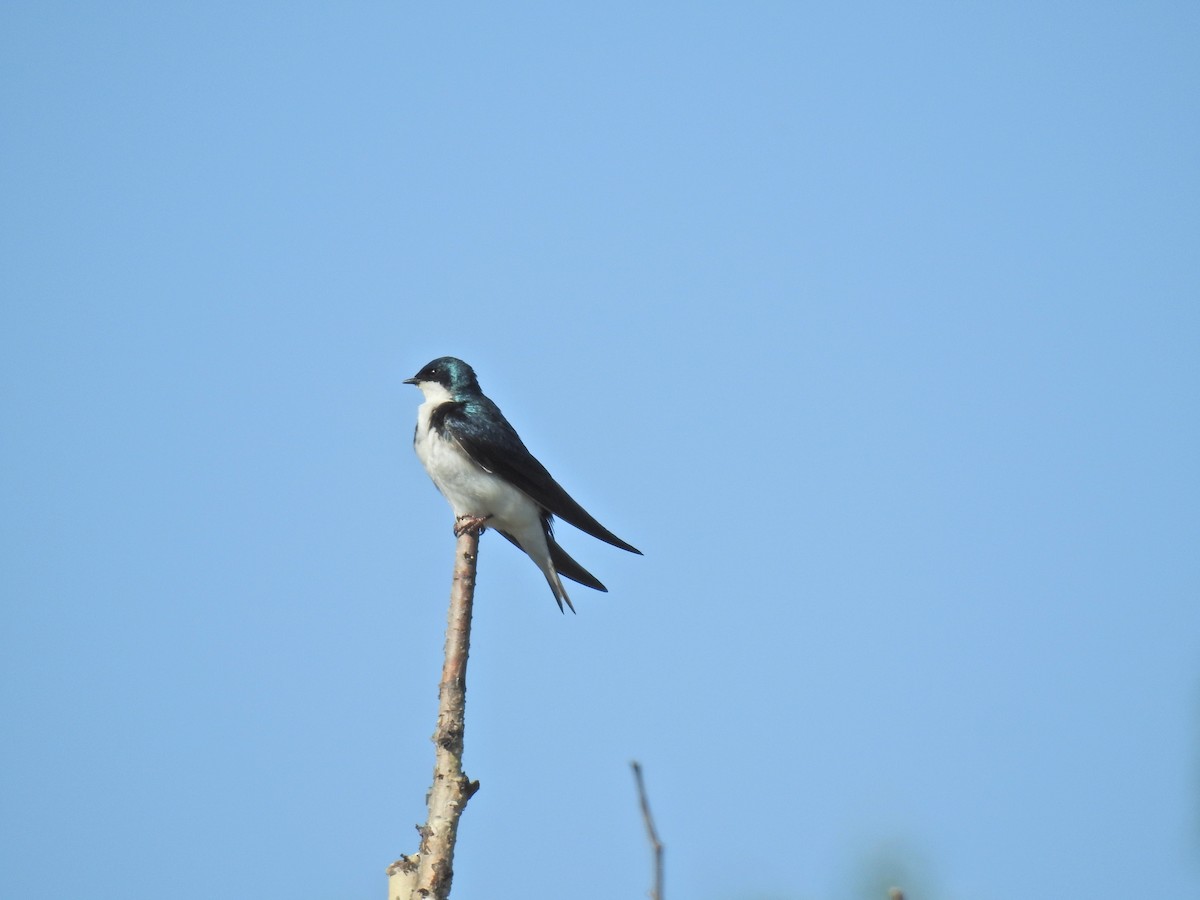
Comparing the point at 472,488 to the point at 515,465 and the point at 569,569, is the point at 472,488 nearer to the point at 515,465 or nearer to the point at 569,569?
the point at 515,465

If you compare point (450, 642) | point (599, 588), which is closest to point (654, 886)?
point (450, 642)

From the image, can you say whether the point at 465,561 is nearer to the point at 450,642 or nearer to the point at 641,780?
the point at 450,642

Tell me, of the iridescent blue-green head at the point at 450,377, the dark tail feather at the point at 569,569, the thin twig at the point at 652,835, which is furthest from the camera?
the iridescent blue-green head at the point at 450,377

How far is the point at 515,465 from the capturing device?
8398 millimetres

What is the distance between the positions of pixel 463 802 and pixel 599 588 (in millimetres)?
3558

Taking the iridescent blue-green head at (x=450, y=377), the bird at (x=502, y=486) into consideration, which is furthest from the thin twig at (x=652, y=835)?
the iridescent blue-green head at (x=450, y=377)

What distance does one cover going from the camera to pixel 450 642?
5.24 m

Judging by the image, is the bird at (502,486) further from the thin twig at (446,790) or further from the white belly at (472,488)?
the thin twig at (446,790)

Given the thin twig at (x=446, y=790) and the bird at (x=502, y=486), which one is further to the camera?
the bird at (x=502, y=486)

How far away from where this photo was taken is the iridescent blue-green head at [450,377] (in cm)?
922

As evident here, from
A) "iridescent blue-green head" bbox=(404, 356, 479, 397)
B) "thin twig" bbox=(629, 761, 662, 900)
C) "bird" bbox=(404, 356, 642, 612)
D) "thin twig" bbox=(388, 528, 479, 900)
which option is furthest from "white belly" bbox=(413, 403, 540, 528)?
"thin twig" bbox=(629, 761, 662, 900)

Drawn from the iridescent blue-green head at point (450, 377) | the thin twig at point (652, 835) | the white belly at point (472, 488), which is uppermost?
the iridescent blue-green head at point (450, 377)

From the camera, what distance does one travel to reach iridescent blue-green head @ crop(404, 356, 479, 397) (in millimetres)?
9219

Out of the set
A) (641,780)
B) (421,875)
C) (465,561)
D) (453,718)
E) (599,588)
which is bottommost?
(641,780)
